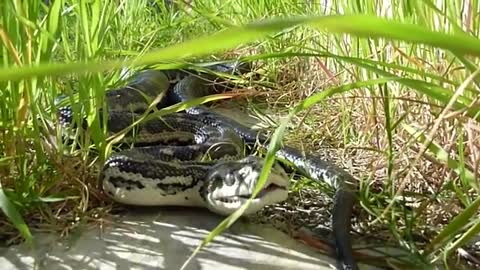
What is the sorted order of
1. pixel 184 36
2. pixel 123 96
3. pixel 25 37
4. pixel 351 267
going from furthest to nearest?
1. pixel 184 36
2. pixel 123 96
3. pixel 25 37
4. pixel 351 267

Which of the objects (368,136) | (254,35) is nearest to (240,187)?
(368,136)

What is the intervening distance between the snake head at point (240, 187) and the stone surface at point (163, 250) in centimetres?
5

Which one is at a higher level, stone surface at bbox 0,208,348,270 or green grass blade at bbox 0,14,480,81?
green grass blade at bbox 0,14,480,81

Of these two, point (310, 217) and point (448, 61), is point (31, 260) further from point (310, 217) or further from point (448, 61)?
point (448, 61)

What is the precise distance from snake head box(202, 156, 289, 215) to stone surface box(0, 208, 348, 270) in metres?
0.05

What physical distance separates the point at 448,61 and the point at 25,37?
2.90ft

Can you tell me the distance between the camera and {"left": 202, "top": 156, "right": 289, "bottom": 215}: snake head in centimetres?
144

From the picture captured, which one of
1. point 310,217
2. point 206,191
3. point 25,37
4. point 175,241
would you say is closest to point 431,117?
point 310,217

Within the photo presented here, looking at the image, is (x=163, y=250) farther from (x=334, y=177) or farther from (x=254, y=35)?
(x=254, y=35)

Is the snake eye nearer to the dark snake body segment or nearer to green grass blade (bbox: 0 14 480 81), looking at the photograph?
the dark snake body segment

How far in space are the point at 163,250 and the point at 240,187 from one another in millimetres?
224

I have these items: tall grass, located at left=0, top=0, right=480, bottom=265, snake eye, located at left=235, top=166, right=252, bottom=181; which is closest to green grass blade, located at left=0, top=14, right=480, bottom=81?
tall grass, located at left=0, top=0, right=480, bottom=265

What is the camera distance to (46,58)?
150cm

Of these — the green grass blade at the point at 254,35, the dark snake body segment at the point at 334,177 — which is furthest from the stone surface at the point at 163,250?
the green grass blade at the point at 254,35
